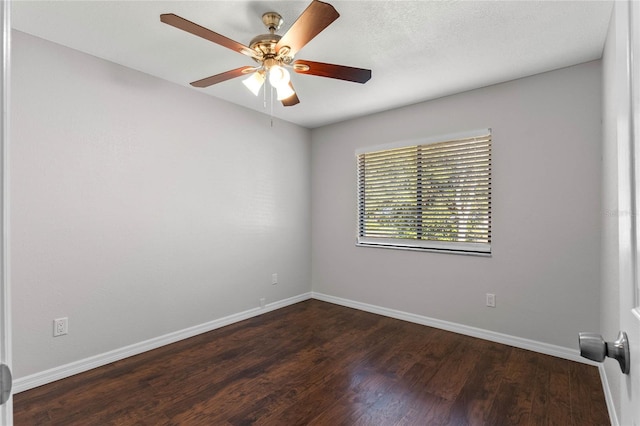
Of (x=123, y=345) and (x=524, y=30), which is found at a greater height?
(x=524, y=30)

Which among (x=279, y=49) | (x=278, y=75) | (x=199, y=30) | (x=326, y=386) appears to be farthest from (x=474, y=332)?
(x=199, y=30)

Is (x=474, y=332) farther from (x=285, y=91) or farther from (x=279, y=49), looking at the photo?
(x=279, y=49)

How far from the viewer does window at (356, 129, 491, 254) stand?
3.11m

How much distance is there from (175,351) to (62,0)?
2.71 m

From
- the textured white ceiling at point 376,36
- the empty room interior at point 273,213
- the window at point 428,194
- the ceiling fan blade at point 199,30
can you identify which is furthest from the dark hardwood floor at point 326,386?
the textured white ceiling at point 376,36

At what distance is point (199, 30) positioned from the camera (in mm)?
1614

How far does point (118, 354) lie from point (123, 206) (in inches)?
49.8

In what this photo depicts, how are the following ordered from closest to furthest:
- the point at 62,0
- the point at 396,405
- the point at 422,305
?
the point at 62,0 < the point at 396,405 < the point at 422,305

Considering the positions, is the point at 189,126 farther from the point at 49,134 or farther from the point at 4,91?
the point at 4,91

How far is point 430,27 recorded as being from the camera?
6.81 feet

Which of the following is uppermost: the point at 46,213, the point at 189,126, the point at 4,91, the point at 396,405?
the point at 189,126

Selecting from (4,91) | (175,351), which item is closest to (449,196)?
(175,351)

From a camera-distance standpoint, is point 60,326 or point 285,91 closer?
point 285,91

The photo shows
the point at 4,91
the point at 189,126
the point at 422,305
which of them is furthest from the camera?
the point at 422,305
